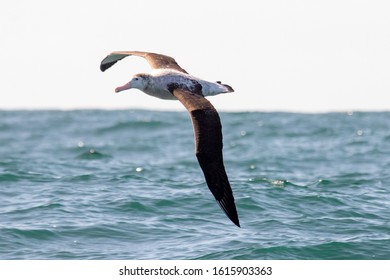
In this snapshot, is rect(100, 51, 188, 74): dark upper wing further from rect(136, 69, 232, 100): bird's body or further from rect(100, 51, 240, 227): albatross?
rect(136, 69, 232, 100): bird's body

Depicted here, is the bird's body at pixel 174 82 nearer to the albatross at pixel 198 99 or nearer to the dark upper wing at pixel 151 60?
the albatross at pixel 198 99

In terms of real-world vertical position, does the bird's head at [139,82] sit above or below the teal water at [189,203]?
above

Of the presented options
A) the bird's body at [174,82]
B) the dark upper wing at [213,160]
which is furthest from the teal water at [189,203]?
the bird's body at [174,82]

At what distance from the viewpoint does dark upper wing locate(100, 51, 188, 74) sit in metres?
13.9

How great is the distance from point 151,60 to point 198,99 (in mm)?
2706

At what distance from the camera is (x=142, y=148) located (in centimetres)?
2670

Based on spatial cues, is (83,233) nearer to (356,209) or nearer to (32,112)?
(356,209)

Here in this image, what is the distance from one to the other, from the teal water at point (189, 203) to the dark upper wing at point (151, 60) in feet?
7.49

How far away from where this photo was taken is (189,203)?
14.4m

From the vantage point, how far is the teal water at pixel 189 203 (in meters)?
11.7

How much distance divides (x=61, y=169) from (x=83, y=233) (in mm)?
6995

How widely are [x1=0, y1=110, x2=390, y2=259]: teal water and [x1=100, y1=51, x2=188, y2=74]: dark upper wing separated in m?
2.28

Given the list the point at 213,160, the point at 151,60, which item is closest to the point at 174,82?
the point at 151,60

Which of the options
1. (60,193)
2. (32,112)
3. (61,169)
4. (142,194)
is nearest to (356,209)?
(142,194)
